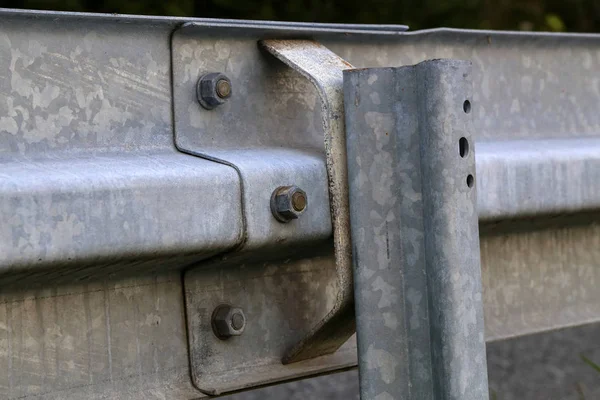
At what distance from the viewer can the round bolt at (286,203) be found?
1.53 m

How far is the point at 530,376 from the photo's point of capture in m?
4.14

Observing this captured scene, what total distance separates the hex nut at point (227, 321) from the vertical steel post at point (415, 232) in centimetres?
18

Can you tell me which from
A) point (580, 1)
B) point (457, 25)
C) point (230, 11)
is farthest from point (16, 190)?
point (580, 1)

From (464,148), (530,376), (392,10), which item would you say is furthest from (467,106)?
(392,10)

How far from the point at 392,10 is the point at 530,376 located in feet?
6.37

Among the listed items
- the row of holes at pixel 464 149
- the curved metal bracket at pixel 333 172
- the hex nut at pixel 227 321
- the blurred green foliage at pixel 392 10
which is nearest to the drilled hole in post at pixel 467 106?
the row of holes at pixel 464 149

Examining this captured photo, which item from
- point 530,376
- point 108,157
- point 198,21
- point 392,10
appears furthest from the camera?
point 392,10

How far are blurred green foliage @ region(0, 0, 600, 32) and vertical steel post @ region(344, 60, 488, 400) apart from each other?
9.73ft

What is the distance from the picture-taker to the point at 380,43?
1.88 metres

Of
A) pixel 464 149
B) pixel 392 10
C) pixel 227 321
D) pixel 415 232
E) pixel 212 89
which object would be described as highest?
pixel 392 10

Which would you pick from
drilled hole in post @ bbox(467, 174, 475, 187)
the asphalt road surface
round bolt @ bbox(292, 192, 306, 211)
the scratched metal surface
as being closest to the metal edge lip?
the scratched metal surface

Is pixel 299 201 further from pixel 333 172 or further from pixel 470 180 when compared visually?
pixel 470 180

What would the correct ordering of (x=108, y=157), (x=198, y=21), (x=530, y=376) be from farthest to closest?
(x=530, y=376) → (x=198, y=21) → (x=108, y=157)

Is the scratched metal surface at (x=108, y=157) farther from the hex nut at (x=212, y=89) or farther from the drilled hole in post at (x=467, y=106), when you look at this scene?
the drilled hole in post at (x=467, y=106)
